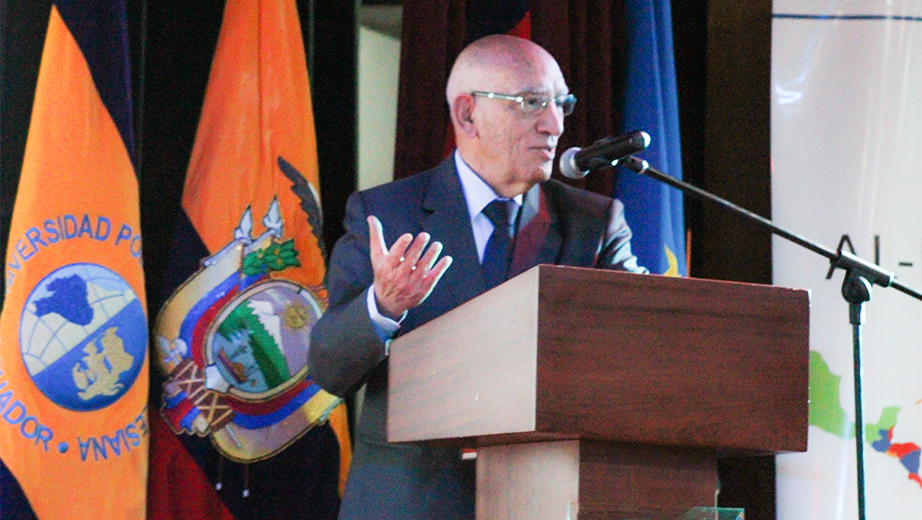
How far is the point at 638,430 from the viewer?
1134 mm

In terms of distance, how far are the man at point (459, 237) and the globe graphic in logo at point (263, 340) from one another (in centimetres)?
55

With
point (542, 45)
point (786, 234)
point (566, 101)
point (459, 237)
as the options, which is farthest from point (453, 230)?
point (542, 45)

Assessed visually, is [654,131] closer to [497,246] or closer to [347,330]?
[497,246]

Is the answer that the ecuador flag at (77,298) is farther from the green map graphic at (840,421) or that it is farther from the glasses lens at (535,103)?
the green map graphic at (840,421)

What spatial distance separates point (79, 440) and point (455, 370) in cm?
122

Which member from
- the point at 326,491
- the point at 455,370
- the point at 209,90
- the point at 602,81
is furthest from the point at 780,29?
the point at 455,370

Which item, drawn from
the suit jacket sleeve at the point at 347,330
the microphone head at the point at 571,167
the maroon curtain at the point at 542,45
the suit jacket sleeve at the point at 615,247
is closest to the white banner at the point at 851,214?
the maroon curtain at the point at 542,45

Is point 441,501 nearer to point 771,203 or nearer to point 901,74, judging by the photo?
point 771,203

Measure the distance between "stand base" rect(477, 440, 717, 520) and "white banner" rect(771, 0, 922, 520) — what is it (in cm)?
197

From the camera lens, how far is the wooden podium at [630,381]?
43.9 inches

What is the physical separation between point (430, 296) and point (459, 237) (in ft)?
0.44

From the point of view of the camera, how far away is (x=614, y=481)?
121 cm

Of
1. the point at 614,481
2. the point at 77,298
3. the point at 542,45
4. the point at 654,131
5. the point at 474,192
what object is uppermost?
the point at 542,45

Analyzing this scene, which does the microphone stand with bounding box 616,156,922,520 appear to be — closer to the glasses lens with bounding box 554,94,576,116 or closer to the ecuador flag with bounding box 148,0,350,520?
the glasses lens with bounding box 554,94,576,116
